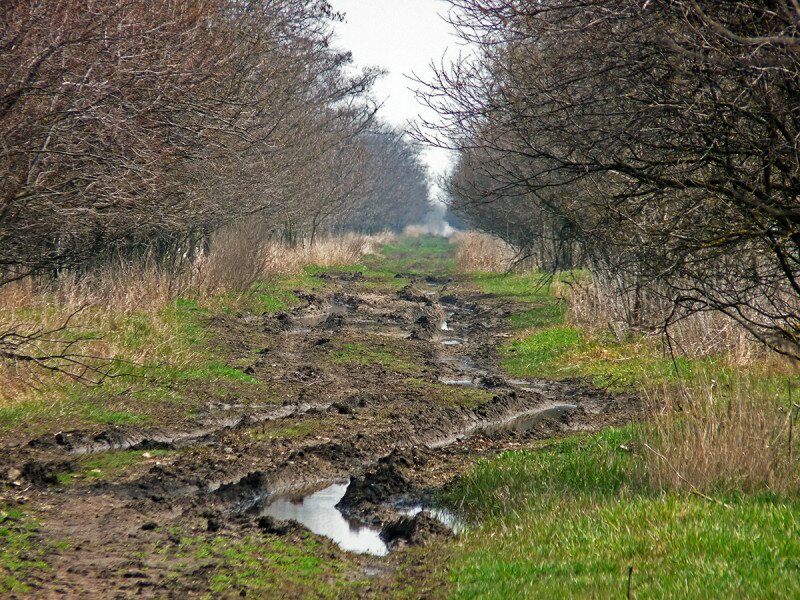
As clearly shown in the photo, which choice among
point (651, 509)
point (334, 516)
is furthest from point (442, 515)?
point (651, 509)

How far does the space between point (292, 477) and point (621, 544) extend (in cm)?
435

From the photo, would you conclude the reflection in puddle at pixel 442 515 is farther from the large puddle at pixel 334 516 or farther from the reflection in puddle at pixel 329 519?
the reflection in puddle at pixel 329 519

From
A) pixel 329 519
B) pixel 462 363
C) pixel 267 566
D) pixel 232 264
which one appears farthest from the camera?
pixel 232 264

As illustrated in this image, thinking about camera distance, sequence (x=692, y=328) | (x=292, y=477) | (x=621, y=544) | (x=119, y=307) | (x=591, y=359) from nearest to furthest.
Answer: (x=621, y=544) → (x=292, y=477) → (x=692, y=328) → (x=119, y=307) → (x=591, y=359)

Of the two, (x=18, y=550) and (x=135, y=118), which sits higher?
(x=135, y=118)

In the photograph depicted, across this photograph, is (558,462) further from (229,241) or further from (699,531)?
(229,241)

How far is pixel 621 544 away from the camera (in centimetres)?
632

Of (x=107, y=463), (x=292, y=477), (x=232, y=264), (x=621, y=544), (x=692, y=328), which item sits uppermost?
(x=692, y=328)

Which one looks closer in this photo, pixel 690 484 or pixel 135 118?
pixel 690 484

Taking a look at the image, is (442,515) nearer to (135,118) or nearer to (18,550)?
(18,550)

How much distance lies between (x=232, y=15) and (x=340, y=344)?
6187 millimetres

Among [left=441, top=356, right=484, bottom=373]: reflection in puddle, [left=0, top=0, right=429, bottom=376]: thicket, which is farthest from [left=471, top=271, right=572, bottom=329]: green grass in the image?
[left=0, top=0, right=429, bottom=376]: thicket

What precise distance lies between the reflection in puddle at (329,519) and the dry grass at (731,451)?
2.25 m

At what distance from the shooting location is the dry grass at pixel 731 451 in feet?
24.6
